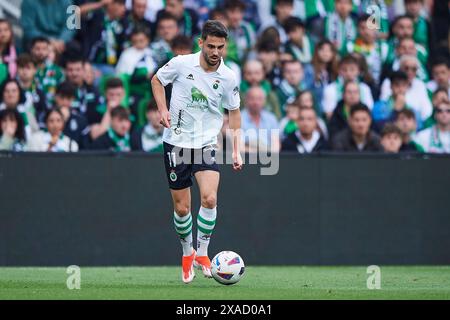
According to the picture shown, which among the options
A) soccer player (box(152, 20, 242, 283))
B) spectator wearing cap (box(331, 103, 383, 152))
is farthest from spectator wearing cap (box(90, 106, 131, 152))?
soccer player (box(152, 20, 242, 283))

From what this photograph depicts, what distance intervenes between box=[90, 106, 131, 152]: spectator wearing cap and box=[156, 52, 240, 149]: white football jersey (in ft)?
13.4

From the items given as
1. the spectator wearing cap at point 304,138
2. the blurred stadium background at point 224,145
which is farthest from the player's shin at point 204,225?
the spectator wearing cap at point 304,138

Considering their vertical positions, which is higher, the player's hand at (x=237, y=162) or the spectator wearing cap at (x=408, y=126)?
the spectator wearing cap at (x=408, y=126)

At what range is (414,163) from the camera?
1570 centimetres

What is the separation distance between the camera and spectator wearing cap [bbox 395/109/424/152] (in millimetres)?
16516

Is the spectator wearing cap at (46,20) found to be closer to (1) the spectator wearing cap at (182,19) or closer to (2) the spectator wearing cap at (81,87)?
(2) the spectator wearing cap at (81,87)

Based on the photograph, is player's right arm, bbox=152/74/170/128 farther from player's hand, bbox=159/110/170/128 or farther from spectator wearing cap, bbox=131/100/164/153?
spectator wearing cap, bbox=131/100/164/153

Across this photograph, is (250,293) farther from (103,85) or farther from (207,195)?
(103,85)

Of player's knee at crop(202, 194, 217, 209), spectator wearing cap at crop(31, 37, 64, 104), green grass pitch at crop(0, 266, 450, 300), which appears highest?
spectator wearing cap at crop(31, 37, 64, 104)

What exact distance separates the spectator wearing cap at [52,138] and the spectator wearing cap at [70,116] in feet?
0.47

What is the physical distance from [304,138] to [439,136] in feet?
7.15

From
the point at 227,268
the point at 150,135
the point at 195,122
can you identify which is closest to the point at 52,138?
the point at 150,135

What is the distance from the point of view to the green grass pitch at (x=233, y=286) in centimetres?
1008
